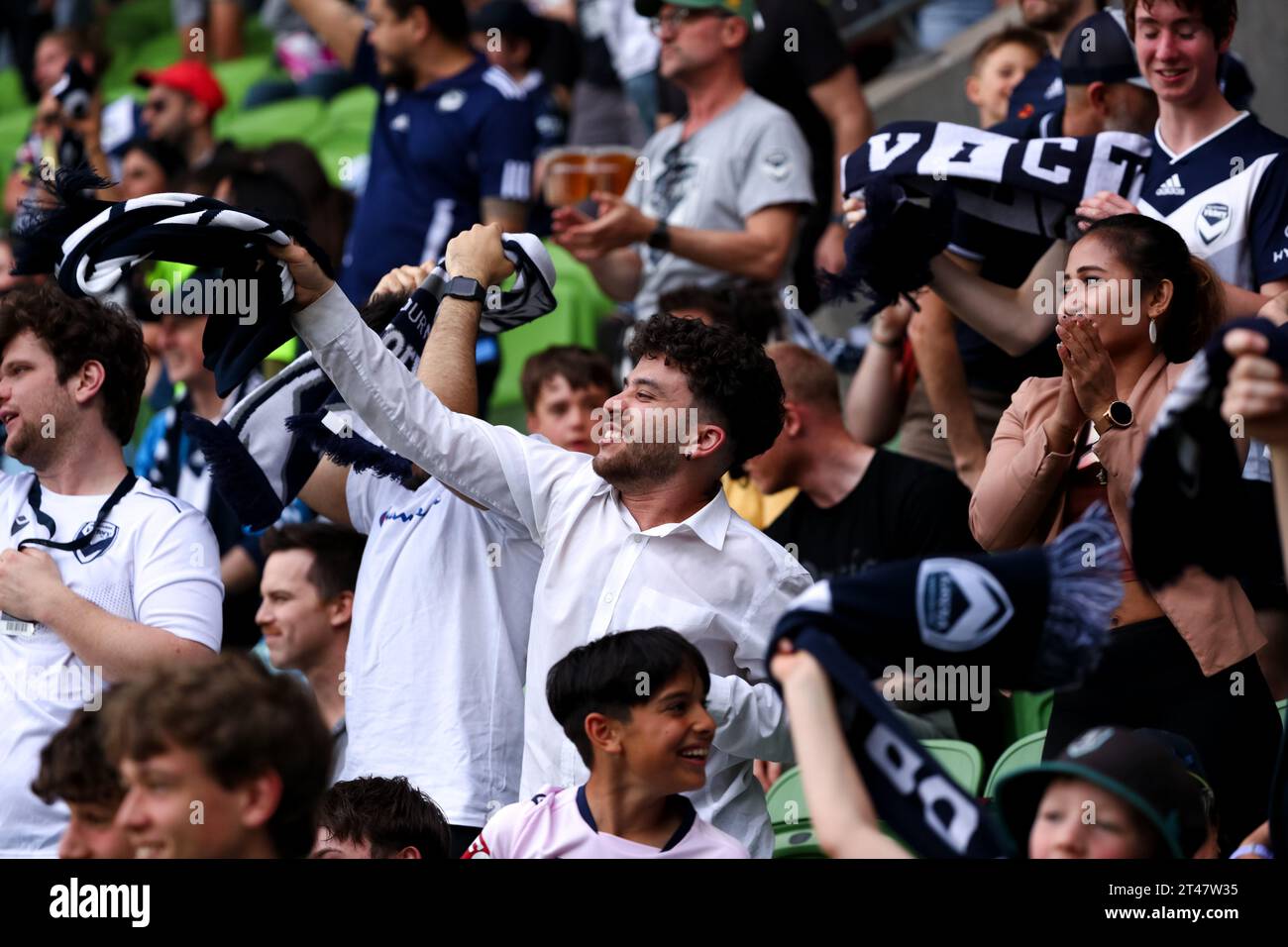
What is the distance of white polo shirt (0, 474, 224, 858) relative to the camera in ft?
12.5

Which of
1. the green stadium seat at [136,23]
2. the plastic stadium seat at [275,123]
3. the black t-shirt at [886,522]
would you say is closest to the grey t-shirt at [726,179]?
the black t-shirt at [886,522]

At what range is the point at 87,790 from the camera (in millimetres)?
3018

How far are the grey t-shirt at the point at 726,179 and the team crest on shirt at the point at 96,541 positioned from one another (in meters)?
2.72

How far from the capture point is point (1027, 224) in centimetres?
480

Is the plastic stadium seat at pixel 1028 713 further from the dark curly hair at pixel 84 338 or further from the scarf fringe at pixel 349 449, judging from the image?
the dark curly hair at pixel 84 338

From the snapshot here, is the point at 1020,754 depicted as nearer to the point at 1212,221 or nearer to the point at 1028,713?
the point at 1028,713

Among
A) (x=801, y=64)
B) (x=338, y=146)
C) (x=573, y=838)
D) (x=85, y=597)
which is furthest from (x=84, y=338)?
(x=338, y=146)

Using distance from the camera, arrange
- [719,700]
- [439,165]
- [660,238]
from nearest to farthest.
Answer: [719,700]
[660,238]
[439,165]

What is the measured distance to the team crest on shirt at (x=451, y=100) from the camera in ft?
22.6

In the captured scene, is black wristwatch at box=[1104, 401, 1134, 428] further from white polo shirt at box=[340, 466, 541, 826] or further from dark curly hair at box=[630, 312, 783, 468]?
white polo shirt at box=[340, 466, 541, 826]

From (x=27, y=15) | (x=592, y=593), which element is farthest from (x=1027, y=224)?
(x=27, y=15)

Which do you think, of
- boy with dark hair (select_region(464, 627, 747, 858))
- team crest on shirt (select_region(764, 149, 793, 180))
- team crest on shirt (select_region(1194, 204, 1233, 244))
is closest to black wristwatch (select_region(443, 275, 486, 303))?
boy with dark hair (select_region(464, 627, 747, 858))

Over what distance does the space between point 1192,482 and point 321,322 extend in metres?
1.80

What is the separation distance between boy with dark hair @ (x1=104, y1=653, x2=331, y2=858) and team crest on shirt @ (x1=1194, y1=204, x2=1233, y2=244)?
103 inches
